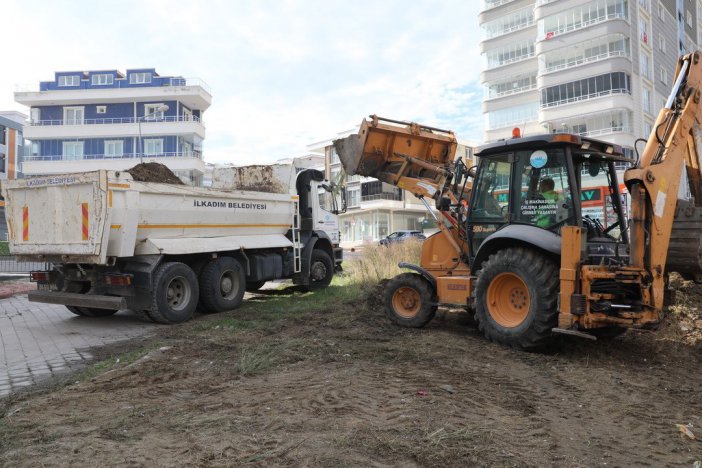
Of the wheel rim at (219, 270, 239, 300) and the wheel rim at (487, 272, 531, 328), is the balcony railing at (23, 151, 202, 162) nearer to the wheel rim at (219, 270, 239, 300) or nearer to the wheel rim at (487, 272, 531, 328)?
the wheel rim at (219, 270, 239, 300)

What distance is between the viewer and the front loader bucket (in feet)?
28.2

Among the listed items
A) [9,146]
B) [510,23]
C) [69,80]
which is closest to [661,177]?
[510,23]

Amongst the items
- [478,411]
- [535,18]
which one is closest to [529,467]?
[478,411]

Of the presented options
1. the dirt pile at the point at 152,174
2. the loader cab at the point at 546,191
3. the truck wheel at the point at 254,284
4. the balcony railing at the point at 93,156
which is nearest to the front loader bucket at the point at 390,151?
the loader cab at the point at 546,191

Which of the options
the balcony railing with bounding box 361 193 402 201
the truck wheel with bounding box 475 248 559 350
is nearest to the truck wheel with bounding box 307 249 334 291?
the truck wheel with bounding box 475 248 559 350

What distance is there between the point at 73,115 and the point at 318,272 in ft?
135

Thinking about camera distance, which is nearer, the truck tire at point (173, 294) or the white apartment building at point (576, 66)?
the truck tire at point (173, 294)

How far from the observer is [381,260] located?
13.1 metres

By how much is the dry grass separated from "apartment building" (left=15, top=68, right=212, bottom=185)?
30642mm

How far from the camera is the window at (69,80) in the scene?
46.2 m

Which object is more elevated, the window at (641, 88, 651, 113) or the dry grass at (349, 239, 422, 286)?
the window at (641, 88, 651, 113)

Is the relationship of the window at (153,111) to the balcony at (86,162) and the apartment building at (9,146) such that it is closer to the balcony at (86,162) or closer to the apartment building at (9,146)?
the balcony at (86,162)

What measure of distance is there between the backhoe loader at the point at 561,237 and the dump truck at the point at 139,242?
11.6 feet

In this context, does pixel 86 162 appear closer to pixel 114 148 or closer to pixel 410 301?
pixel 114 148
